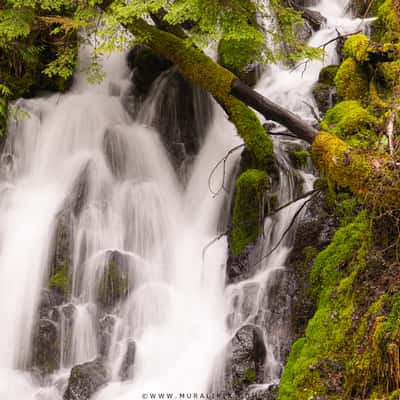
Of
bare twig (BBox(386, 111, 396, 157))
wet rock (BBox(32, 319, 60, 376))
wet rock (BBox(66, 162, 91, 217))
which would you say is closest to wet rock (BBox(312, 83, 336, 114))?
wet rock (BBox(66, 162, 91, 217))

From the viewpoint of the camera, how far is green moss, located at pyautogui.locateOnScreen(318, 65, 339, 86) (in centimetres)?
1021

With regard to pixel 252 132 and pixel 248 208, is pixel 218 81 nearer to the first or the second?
pixel 252 132

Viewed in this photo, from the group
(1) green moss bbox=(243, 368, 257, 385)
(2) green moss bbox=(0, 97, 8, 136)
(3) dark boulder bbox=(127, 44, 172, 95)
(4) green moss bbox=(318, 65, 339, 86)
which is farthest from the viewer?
(3) dark boulder bbox=(127, 44, 172, 95)

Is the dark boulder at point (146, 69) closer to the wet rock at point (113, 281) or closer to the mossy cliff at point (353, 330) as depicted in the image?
the wet rock at point (113, 281)

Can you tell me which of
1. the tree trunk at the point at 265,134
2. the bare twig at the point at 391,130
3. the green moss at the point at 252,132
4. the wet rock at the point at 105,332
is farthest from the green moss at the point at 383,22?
the wet rock at the point at 105,332

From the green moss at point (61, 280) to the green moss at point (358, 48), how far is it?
5.35 m

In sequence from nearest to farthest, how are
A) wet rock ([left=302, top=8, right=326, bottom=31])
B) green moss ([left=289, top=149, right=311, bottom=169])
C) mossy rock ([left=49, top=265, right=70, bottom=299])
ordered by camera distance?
mossy rock ([left=49, top=265, right=70, bottom=299]) < green moss ([left=289, top=149, right=311, bottom=169]) < wet rock ([left=302, top=8, right=326, bottom=31])

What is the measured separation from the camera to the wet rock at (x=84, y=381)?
6.07 m

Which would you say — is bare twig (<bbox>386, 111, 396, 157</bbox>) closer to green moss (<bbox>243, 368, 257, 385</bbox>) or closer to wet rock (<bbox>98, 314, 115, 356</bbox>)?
green moss (<bbox>243, 368, 257, 385</bbox>)

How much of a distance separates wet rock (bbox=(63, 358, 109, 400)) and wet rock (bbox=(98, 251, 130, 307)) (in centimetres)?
121

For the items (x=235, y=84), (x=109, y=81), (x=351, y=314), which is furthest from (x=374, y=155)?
(x=109, y=81)

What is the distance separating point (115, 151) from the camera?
31.7 ft

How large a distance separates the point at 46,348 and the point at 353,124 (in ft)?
16.5

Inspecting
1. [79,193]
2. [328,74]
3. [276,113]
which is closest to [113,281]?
[79,193]
